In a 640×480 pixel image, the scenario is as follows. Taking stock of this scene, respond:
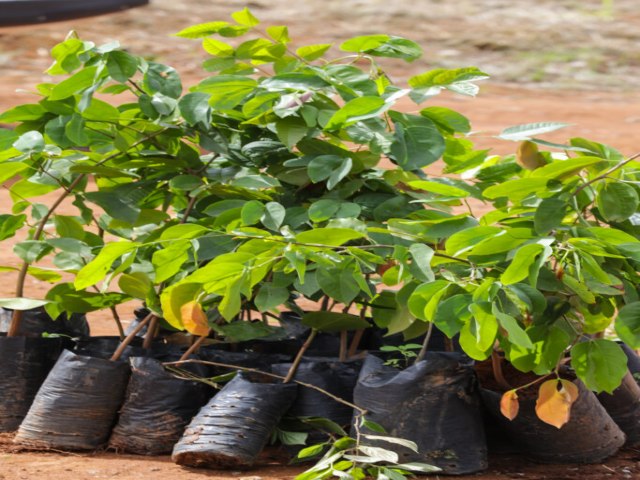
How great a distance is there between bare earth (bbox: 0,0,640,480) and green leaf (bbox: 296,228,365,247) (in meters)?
4.58

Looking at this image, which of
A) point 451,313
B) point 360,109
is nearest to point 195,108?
point 360,109

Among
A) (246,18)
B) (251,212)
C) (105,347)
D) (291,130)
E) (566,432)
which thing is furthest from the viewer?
(105,347)

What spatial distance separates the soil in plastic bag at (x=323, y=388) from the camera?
295cm

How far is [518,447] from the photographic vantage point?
2967 millimetres

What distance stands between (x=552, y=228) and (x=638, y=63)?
10411mm

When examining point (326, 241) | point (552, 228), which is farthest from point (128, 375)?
point (552, 228)

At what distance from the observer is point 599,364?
2576 millimetres

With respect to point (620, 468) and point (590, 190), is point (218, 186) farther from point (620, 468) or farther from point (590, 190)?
point (620, 468)

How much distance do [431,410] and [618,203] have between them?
684 mm

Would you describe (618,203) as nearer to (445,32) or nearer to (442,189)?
(442,189)

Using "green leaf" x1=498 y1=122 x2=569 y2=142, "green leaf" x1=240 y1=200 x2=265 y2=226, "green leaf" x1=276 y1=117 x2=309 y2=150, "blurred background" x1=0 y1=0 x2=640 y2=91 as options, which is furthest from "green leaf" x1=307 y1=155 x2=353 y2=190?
"blurred background" x1=0 y1=0 x2=640 y2=91

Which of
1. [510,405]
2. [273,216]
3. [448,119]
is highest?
[448,119]

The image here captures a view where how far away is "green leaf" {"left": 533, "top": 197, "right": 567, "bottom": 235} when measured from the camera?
8.53ft

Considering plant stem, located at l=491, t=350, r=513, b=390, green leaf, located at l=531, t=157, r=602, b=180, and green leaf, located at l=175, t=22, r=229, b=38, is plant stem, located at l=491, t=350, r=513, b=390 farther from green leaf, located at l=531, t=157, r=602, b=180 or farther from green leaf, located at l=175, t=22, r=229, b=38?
green leaf, located at l=175, t=22, r=229, b=38
